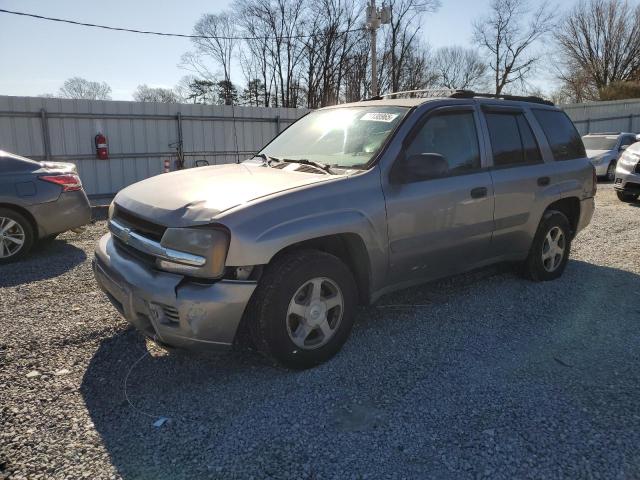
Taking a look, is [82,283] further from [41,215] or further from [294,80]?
[294,80]

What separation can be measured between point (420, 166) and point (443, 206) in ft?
1.50

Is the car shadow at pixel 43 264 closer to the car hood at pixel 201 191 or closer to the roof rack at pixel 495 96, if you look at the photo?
the car hood at pixel 201 191

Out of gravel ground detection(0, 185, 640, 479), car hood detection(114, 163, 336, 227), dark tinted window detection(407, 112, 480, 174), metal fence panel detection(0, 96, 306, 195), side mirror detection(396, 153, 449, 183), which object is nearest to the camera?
gravel ground detection(0, 185, 640, 479)

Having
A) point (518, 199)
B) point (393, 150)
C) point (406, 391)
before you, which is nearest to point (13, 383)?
point (406, 391)

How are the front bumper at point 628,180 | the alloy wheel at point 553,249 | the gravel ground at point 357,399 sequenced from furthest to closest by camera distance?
the front bumper at point 628,180 → the alloy wheel at point 553,249 → the gravel ground at point 357,399

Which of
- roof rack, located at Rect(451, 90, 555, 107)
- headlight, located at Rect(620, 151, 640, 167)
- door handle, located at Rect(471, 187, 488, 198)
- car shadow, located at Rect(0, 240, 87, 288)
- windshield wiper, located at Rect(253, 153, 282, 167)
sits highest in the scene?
roof rack, located at Rect(451, 90, 555, 107)

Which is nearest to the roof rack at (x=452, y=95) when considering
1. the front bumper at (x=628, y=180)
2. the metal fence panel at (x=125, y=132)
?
the front bumper at (x=628, y=180)

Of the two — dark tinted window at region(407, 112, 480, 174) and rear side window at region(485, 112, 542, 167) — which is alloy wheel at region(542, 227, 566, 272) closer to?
rear side window at region(485, 112, 542, 167)

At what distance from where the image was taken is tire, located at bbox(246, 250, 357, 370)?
2910mm

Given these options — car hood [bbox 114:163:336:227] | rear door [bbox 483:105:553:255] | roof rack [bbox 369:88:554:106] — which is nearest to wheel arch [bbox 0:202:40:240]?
car hood [bbox 114:163:336:227]

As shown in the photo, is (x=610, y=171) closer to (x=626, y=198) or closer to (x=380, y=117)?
(x=626, y=198)

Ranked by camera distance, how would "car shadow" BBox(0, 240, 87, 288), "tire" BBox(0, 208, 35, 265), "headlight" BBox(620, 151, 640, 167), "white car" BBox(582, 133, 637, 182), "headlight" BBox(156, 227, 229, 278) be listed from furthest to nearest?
1. "white car" BBox(582, 133, 637, 182)
2. "headlight" BBox(620, 151, 640, 167)
3. "tire" BBox(0, 208, 35, 265)
4. "car shadow" BBox(0, 240, 87, 288)
5. "headlight" BBox(156, 227, 229, 278)

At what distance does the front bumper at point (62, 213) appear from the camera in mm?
A: 6109

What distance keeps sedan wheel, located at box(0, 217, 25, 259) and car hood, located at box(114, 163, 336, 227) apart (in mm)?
3259
